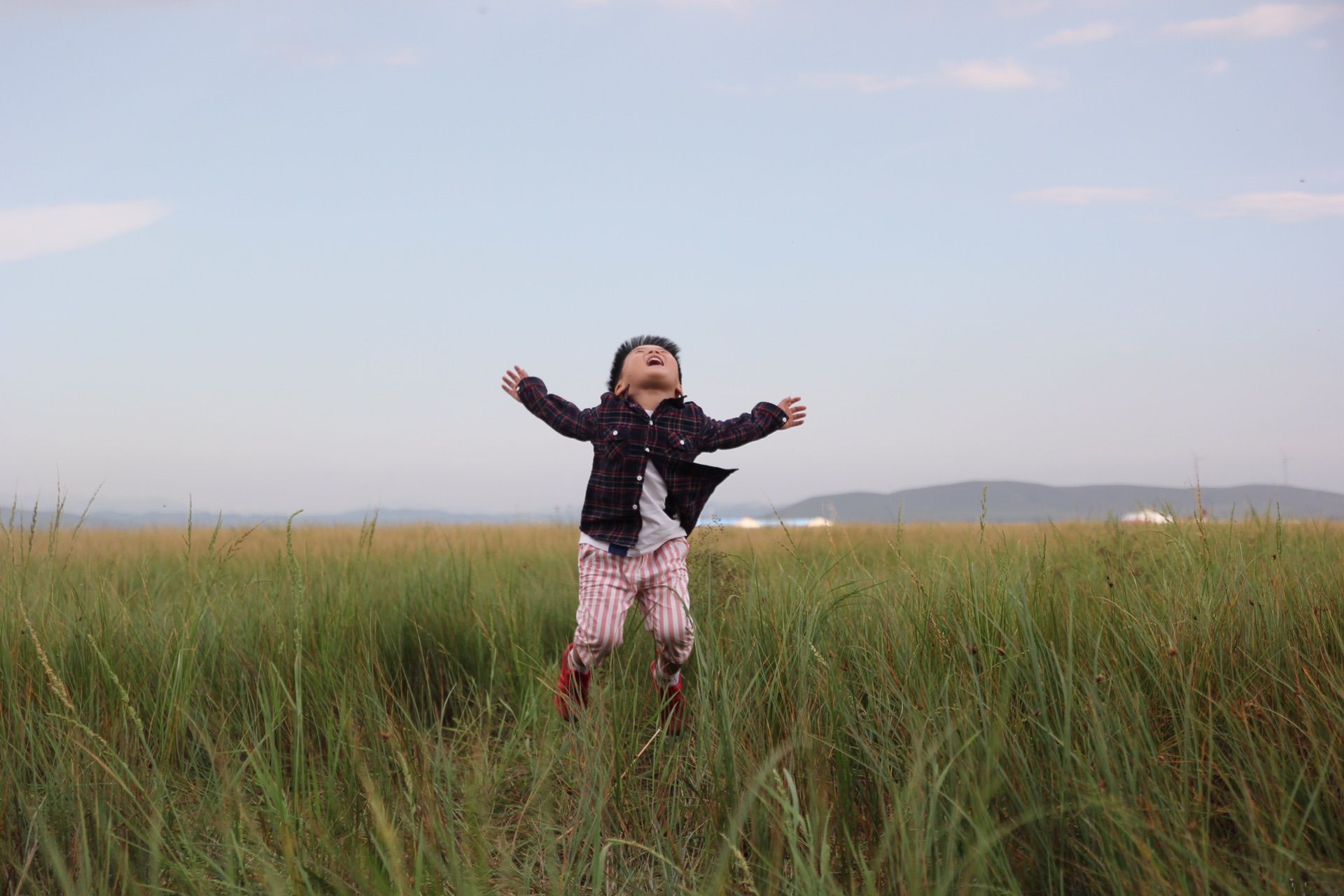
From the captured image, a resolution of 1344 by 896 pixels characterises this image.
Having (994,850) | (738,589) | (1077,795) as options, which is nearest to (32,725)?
(738,589)

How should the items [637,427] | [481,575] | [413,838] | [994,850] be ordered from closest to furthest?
[994,850] < [413,838] < [637,427] < [481,575]

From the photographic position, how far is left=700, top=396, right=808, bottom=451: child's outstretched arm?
412 centimetres

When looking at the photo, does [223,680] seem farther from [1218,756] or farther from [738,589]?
[1218,756]

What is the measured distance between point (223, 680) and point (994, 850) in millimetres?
2990

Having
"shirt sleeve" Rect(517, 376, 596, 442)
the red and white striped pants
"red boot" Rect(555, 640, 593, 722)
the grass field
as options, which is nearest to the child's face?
"shirt sleeve" Rect(517, 376, 596, 442)

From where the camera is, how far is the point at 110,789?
2.65 m

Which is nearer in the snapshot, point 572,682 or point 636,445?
point 572,682

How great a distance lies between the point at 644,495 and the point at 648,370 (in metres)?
0.55

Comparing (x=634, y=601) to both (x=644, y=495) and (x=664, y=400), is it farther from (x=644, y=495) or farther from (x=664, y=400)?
(x=664, y=400)

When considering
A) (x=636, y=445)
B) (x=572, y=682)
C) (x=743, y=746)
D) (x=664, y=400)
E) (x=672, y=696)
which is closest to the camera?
(x=743, y=746)

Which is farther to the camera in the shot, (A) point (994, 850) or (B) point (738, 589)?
(B) point (738, 589)

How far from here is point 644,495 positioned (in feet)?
12.8

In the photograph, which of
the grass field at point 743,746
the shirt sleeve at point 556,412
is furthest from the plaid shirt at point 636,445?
the grass field at point 743,746

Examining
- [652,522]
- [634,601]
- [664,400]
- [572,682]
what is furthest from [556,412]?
[572,682]
